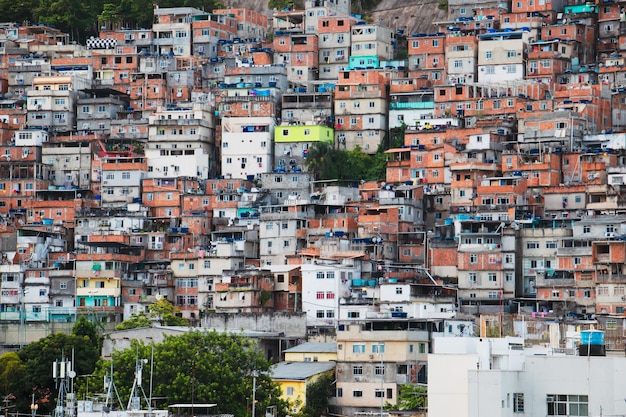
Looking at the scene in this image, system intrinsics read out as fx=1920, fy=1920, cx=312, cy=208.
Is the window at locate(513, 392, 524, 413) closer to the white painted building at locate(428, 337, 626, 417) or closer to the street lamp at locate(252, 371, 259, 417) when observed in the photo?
the white painted building at locate(428, 337, 626, 417)

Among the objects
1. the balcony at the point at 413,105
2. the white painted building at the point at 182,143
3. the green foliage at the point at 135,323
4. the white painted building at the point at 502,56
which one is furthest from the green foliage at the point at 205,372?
the white painted building at the point at 502,56

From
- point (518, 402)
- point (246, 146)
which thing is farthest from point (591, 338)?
point (246, 146)

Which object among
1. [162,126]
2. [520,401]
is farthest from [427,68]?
[520,401]

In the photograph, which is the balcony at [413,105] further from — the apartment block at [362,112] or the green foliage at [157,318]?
the green foliage at [157,318]

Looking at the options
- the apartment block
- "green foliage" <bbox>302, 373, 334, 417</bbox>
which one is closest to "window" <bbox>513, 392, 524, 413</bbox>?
"green foliage" <bbox>302, 373, 334, 417</bbox>

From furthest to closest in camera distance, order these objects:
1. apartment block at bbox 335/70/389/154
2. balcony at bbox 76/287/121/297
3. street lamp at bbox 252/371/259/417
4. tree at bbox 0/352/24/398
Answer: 1. apartment block at bbox 335/70/389/154
2. balcony at bbox 76/287/121/297
3. tree at bbox 0/352/24/398
4. street lamp at bbox 252/371/259/417

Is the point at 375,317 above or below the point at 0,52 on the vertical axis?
below

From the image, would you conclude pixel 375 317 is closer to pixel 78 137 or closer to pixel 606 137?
pixel 606 137
